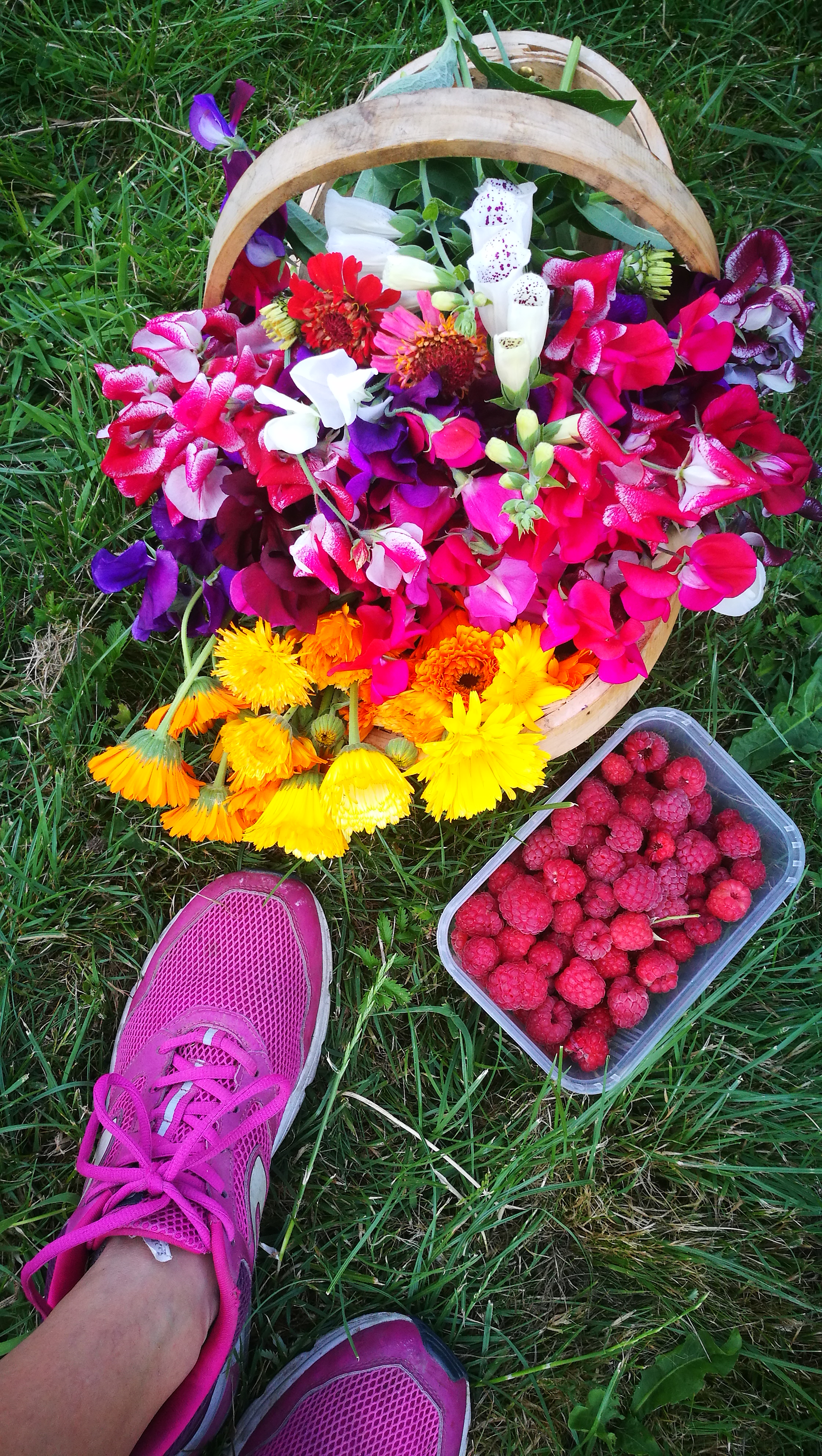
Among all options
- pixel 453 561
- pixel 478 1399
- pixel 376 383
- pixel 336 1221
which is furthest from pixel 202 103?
pixel 478 1399

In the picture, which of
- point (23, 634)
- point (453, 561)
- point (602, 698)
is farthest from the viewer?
point (23, 634)

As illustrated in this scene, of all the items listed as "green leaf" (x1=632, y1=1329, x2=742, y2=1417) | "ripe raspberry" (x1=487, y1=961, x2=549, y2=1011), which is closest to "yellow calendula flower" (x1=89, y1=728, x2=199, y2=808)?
"ripe raspberry" (x1=487, y1=961, x2=549, y2=1011)

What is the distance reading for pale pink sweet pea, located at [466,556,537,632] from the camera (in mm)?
858

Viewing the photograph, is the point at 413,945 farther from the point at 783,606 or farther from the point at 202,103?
the point at 202,103

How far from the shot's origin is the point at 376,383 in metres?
0.81

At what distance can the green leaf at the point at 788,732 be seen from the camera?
51.6 inches

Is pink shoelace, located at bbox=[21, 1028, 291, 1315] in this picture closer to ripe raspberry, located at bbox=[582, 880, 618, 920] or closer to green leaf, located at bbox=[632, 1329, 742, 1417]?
ripe raspberry, located at bbox=[582, 880, 618, 920]

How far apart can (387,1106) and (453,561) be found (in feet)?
2.77

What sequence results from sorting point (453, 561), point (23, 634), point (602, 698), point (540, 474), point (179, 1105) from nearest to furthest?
point (540, 474) < point (453, 561) < point (602, 698) < point (179, 1105) < point (23, 634)

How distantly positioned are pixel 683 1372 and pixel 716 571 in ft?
3.48

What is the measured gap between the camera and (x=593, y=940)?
3.93ft

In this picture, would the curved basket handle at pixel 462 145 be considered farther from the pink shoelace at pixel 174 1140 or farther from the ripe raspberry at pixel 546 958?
the pink shoelace at pixel 174 1140

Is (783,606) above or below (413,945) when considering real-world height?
above

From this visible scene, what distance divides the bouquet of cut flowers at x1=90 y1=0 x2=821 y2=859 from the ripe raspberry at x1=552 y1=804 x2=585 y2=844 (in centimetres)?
26
